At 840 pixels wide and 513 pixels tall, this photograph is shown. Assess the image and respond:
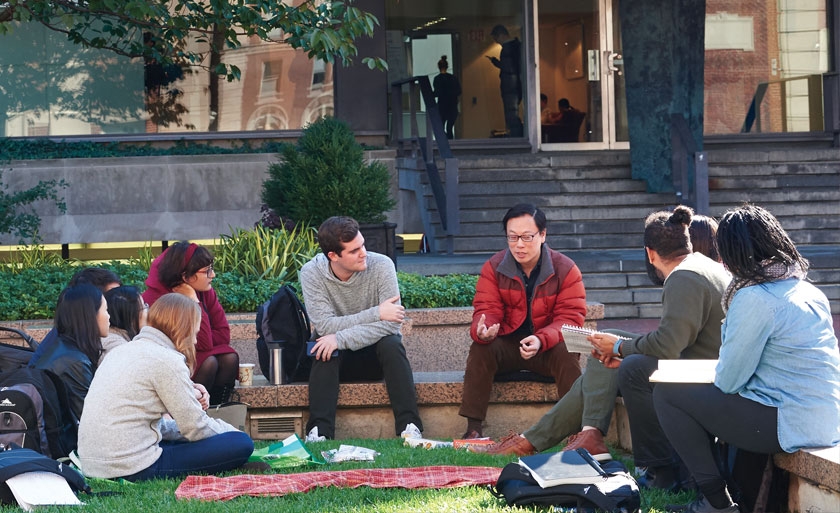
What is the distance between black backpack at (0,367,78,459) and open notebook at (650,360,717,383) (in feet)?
10.1

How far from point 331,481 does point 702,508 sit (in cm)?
177

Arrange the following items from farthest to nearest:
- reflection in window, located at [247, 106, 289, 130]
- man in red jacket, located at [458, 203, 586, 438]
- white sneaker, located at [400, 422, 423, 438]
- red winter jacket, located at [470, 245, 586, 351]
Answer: reflection in window, located at [247, 106, 289, 130] < red winter jacket, located at [470, 245, 586, 351] < man in red jacket, located at [458, 203, 586, 438] < white sneaker, located at [400, 422, 423, 438]

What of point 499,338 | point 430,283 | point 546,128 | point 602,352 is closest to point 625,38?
point 546,128

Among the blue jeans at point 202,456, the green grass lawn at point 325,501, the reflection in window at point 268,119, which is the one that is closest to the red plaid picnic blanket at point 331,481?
the green grass lawn at point 325,501

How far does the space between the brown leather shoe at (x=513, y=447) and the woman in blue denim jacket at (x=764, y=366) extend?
64.6 inches

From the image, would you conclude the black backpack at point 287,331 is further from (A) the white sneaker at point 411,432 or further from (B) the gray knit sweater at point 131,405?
(B) the gray knit sweater at point 131,405

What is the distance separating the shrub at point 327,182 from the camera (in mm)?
12250

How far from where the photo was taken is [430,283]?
33.8 feet

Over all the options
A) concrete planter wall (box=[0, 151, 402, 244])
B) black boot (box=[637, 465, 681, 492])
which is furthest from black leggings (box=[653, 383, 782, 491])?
concrete planter wall (box=[0, 151, 402, 244])

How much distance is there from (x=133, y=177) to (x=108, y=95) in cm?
155

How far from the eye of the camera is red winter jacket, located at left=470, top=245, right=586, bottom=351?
24.6 ft

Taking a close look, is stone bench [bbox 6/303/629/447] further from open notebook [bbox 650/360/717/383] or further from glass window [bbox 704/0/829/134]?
glass window [bbox 704/0/829/134]

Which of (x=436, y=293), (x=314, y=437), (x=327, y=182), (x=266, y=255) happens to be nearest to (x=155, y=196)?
(x=327, y=182)

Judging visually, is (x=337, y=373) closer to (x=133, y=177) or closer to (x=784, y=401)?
(x=784, y=401)
